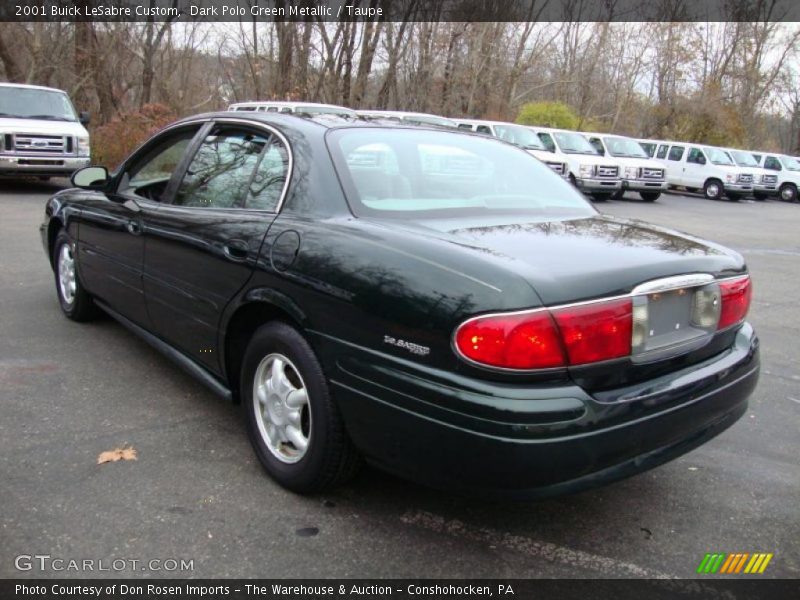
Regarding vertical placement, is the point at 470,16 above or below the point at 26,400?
above

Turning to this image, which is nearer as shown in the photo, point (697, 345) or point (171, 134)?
point (697, 345)

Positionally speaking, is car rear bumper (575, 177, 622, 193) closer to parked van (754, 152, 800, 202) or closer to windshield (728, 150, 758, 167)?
windshield (728, 150, 758, 167)

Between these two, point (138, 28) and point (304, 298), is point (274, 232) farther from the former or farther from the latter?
point (138, 28)

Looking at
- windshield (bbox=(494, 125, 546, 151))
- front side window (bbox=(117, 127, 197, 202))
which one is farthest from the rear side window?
front side window (bbox=(117, 127, 197, 202))

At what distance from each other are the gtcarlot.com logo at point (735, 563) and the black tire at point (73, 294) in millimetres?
4262

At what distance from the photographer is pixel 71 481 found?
9.59 feet

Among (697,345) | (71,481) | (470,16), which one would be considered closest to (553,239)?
(697,345)

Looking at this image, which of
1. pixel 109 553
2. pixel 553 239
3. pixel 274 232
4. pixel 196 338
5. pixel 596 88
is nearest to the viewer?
pixel 109 553

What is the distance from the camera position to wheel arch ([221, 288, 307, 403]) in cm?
276

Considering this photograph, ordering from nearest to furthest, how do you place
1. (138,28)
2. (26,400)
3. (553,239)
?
1. (553,239)
2. (26,400)
3. (138,28)

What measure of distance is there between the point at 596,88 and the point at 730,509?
41.9 m

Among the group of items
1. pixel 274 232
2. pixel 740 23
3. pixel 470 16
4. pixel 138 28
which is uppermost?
pixel 740 23

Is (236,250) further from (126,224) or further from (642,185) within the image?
(642,185)

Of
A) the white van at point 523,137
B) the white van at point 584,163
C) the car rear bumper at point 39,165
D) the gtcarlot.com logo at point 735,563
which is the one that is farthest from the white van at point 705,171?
the gtcarlot.com logo at point 735,563
